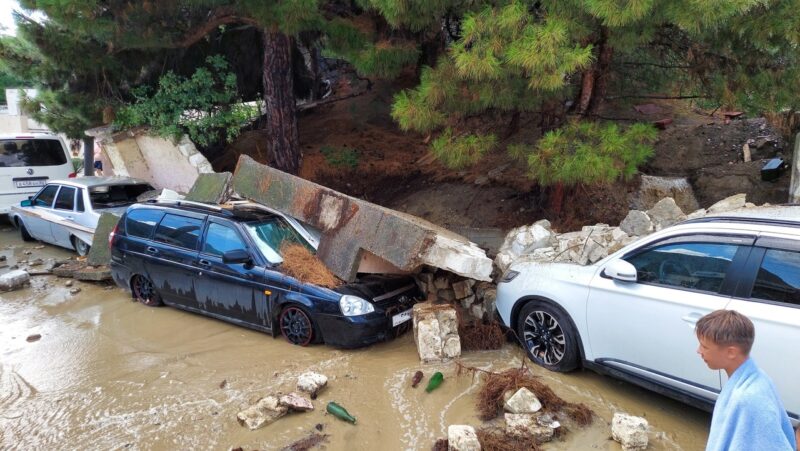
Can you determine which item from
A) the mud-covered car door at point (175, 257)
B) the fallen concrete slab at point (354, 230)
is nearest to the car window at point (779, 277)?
the fallen concrete slab at point (354, 230)

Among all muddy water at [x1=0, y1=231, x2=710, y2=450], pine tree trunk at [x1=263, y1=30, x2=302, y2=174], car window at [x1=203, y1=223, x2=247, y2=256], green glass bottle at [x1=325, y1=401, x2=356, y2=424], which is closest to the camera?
muddy water at [x1=0, y1=231, x2=710, y2=450]

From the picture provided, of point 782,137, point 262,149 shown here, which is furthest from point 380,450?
point 262,149

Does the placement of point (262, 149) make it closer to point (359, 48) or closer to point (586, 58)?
point (359, 48)

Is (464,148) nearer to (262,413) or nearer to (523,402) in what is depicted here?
(523,402)

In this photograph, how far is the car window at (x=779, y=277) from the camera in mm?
3607

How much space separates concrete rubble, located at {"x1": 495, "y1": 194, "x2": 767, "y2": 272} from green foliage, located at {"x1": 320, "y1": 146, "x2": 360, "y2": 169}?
591 cm

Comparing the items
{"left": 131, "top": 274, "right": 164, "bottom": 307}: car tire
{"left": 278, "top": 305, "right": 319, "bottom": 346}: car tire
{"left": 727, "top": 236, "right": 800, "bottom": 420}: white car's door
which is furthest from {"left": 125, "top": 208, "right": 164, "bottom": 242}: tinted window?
{"left": 727, "top": 236, "right": 800, "bottom": 420}: white car's door

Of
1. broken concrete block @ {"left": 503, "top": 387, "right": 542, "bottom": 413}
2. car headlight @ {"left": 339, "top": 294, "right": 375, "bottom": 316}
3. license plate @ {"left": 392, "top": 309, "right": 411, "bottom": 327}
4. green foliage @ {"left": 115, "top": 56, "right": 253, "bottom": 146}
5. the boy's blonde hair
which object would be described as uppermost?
green foliage @ {"left": 115, "top": 56, "right": 253, "bottom": 146}

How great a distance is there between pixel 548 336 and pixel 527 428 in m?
1.28

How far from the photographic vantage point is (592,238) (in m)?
5.61

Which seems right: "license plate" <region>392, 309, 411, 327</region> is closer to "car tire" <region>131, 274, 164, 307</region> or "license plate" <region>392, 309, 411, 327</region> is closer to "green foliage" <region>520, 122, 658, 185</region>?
"green foliage" <region>520, 122, 658, 185</region>

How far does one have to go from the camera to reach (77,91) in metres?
11.5

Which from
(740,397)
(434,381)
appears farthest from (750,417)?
(434,381)

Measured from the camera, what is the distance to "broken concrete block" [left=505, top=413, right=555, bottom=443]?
13.1ft
